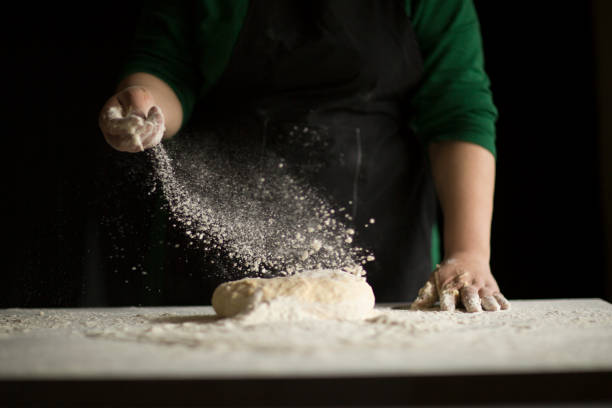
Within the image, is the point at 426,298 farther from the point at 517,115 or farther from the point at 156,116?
the point at 517,115

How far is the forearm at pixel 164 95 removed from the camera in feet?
3.66

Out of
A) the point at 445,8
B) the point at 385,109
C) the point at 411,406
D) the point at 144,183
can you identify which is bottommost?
the point at 411,406

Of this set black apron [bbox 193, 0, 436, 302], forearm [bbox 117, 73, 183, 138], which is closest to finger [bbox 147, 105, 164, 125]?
forearm [bbox 117, 73, 183, 138]

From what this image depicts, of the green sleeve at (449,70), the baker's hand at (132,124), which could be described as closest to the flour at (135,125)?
the baker's hand at (132,124)

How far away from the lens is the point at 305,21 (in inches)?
47.6

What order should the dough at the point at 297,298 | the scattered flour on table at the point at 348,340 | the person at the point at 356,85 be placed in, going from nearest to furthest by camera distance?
the scattered flour on table at the point at 348,340 < the dough at the point at 297,298 < the person at the point at 356,85

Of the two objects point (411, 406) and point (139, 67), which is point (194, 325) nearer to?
point (411, 406)

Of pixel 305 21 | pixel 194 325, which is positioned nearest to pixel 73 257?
pixel 194 325

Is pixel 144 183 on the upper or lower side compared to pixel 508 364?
upper

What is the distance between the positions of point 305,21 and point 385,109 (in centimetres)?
28

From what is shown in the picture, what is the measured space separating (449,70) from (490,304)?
0.59 m

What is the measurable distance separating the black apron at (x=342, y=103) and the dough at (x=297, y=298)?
408 mm

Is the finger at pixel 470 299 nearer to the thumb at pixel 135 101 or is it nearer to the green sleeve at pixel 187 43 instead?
the thumb at pixel 135 101

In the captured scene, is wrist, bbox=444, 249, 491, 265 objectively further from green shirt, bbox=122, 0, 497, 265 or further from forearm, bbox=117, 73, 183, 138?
forearm, bbox=117, 73, 183, 138
